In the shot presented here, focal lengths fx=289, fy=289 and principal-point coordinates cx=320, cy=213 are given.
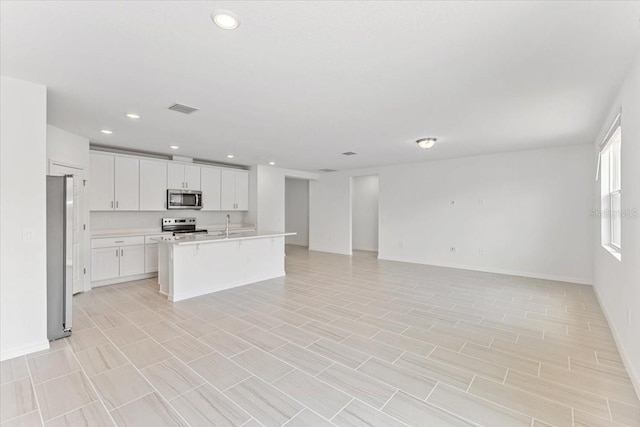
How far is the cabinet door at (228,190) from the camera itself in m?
7.07

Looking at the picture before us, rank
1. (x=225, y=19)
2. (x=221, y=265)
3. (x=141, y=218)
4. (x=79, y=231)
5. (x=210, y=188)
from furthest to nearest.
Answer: (x=210, y=188)
(x=141, y=218)
(x=221, y=265)
(x=79, y=231)
(x=225, y=19)

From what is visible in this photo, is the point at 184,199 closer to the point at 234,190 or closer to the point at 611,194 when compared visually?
the point at 234,190

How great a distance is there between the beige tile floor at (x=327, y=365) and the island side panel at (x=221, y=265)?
32cm

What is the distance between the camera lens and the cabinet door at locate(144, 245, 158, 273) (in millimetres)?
5484

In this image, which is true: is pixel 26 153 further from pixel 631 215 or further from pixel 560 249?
pixel 560 249

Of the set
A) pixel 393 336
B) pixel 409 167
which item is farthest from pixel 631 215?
pixel 409 167

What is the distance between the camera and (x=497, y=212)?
6.07 metres

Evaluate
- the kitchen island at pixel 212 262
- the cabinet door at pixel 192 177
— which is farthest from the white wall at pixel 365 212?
the cabinet door at pixel 192 177

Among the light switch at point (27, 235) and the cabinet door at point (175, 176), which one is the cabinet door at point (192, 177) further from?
the light switch at point (27, 235)

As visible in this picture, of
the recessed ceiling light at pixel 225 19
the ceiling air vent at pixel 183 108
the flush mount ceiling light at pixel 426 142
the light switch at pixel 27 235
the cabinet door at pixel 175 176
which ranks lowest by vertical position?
the light switch at pixel 27 235

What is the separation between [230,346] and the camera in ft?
9.23

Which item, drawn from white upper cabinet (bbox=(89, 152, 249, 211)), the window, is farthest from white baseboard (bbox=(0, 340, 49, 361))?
the window

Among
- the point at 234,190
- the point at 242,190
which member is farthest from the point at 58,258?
the point at 242,190

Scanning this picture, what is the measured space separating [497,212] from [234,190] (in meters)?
6.06
